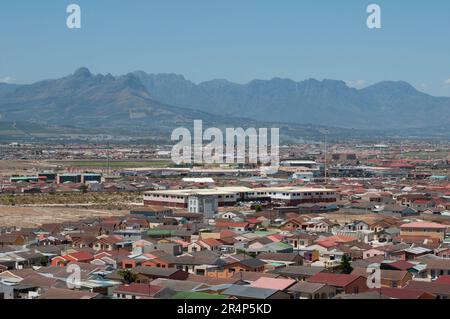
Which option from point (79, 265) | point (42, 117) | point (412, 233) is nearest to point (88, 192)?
point (412, 233)

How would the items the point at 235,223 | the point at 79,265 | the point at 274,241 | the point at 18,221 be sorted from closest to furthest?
the point at 79,265, the point at 274,241, the point at 235,223, the point at 18,221

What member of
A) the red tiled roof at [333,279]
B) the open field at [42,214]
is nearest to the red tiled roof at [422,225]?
the red tiled roof at [333,279]

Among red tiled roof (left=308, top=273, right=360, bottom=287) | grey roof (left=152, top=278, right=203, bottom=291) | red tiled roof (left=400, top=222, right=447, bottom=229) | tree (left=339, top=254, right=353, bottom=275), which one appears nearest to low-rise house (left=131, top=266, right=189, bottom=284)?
grey roof (left=152, top=278, right=203, bottom=291)

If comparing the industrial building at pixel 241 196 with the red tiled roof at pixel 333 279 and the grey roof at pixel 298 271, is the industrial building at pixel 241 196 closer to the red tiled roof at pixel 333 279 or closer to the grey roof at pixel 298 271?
the grey roof at pixel 298 271

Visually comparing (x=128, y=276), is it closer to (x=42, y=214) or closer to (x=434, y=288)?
(x=434, y=288)

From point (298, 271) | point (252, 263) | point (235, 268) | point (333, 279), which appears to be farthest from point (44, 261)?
point (333, 279)

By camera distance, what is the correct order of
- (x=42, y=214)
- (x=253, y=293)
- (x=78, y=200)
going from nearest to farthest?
1. (x=253, y=293)
2. (x=42, y=214)
3. (x=78, y=200)
